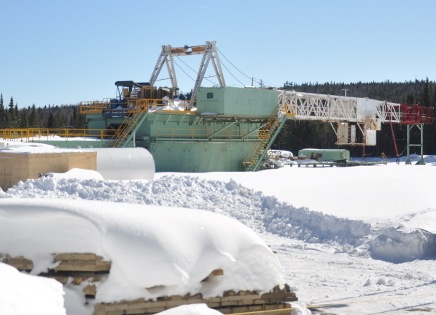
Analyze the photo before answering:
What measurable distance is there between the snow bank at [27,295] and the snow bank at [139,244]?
90 centimetres

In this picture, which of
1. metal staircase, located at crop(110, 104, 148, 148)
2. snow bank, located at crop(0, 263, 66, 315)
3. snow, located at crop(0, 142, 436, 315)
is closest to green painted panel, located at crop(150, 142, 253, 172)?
metal staircase, located at crop(110, 104, 148, 148)

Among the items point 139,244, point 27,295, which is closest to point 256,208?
point 139,244

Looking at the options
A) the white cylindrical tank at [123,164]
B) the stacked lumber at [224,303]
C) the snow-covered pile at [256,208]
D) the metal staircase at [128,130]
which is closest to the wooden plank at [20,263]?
the stacked lumber at [224,303]

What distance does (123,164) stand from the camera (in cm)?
2198

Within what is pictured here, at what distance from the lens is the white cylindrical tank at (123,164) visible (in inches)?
855

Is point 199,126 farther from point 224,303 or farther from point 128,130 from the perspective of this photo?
point 224,303

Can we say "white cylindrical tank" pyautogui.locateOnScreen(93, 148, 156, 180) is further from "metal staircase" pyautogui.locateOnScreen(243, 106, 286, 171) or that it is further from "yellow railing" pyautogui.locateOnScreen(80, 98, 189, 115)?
"metal staircase" pyautogui.locateOnScreen(243, 106, 286, 171)

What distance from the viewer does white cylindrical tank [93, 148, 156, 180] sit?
21.7 metres

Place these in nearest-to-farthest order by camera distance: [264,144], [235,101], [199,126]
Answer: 1. [235,101]
2. [199,126]
3. [264,144]

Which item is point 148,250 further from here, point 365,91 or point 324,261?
point 365,91

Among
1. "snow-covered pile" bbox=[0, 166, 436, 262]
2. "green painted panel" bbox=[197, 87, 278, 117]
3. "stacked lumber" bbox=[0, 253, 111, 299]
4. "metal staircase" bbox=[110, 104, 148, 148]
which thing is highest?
"green painted panel" bbox=[197, 87, 278, 117]

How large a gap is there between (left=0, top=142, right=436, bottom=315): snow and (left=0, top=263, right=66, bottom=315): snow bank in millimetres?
983

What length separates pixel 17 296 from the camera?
18.0 ft

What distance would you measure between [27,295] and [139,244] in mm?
1817
